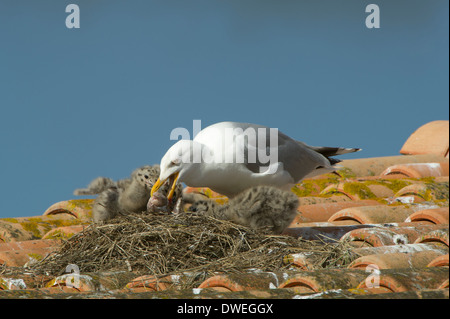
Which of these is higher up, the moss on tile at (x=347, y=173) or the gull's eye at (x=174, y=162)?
the gull's eye at (x=174, y=162)

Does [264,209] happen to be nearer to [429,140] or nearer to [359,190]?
[359,190]

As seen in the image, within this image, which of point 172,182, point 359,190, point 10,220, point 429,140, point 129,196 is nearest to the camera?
point 172,182

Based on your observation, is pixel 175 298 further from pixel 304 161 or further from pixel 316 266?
pixel 304 161

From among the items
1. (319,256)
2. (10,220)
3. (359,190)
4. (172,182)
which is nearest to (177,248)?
(319,256)

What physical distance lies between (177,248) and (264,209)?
0.88 meters

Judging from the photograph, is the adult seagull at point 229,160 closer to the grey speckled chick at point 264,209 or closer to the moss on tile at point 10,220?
the grey speckled chick at point 264,209

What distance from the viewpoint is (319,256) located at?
4574mm

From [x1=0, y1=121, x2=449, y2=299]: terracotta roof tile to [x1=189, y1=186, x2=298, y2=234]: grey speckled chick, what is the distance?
0.27 metres

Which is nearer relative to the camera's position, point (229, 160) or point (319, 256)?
point (319, 256)

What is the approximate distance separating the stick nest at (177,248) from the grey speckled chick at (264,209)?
0.18 metres

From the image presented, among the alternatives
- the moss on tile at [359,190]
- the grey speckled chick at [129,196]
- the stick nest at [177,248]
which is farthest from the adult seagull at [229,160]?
the moss on tile at [359,190]

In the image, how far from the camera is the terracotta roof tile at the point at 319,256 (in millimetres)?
3314
